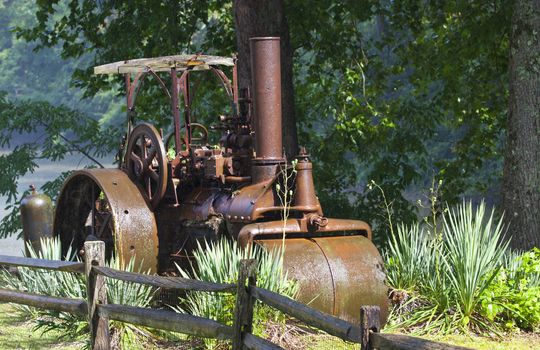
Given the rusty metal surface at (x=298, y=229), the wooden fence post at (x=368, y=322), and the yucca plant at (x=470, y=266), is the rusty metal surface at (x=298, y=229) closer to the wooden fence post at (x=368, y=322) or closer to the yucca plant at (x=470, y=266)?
the yucca plant at (x=470, y=266)

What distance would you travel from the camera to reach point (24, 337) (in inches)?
351

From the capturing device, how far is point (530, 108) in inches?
429

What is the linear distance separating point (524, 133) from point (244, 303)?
529 cm

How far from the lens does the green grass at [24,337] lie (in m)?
8.45

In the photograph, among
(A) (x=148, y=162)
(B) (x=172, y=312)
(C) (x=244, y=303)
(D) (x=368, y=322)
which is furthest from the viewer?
(A) (x=148, y=162)

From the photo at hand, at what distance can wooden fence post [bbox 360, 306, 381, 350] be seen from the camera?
504 cm

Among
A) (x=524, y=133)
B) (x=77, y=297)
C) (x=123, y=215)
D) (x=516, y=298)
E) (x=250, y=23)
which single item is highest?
(x=250, y=23)

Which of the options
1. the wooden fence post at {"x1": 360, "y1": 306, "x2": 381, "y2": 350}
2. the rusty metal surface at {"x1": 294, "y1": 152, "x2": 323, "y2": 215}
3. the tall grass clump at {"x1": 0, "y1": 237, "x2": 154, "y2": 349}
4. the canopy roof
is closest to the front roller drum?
the rusty metal surface at {"x1": 294, "y1": 152, "x2": 323, "y2": 215}

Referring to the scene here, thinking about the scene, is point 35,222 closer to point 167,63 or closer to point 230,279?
point 167,63

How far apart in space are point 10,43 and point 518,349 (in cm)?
4583

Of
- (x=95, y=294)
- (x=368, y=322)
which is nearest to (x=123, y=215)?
(x=95, y=294)

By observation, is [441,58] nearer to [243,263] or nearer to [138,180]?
[138,180]

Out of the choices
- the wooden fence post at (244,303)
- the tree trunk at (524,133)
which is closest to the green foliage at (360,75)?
the tree trunk at (524,133)

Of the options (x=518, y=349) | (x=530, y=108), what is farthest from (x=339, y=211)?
(x=518, y=349)
